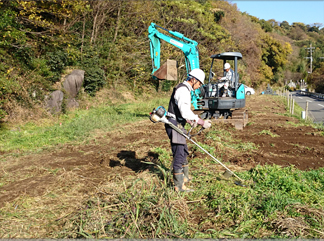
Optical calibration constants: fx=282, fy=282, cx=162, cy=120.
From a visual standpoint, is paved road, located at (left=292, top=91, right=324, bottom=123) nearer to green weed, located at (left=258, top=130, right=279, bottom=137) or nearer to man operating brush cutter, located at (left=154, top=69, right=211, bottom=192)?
green weed, located at (left=258, top=130, right=279, bottom=137)

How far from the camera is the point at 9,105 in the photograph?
10.6m

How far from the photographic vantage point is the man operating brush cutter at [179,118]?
446 cm

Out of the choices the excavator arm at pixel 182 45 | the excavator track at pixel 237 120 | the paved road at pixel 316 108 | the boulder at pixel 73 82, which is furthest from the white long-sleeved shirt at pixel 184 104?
the paved road at pixel 316 108

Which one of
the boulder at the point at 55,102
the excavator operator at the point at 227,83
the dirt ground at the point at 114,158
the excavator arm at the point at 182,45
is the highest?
the excavator arm at the point at 182,45

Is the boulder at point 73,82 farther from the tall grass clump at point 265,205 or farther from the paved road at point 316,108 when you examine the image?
the paved road at point 316,108

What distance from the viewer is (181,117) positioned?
469 centimetres

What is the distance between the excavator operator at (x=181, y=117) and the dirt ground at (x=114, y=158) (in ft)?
3.97

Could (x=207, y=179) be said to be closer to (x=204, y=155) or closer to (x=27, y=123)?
(x=204, y=155)

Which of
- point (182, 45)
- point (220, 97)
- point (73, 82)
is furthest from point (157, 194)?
point (73, 82)

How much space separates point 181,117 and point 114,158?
2.62 m

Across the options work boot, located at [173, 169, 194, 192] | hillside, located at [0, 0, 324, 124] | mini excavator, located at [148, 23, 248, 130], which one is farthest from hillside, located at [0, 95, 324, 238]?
hillside, located at [0, 0, 324, 124]

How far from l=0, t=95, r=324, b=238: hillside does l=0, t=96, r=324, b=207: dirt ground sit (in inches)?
0.9

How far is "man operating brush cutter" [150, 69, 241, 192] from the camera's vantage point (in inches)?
176

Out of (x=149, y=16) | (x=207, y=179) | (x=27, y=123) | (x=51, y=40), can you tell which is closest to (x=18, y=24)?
(x=51, y=40)
